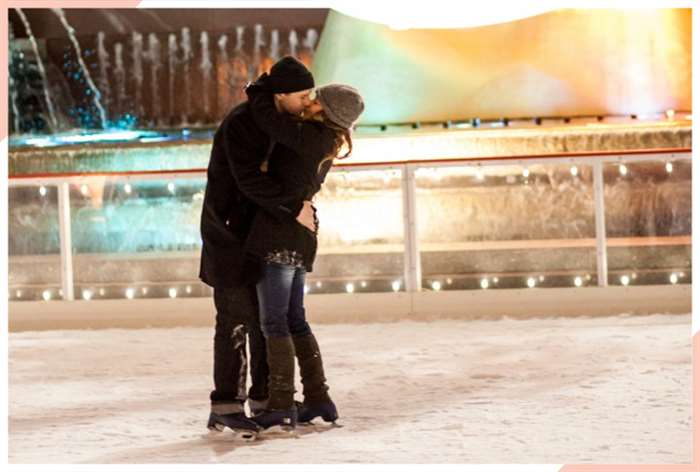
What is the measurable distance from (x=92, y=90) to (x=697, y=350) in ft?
32.6

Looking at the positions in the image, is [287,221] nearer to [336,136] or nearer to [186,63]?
[336,136]

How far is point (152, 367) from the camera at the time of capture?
5.12 metres

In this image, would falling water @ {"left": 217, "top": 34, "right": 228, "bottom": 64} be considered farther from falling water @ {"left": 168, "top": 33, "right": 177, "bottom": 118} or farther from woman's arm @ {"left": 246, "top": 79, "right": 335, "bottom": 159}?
woman's arm @ {"left": 246, "top": 79, "right": 335, "bottom": 159}

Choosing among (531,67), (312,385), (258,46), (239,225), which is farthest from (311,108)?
(258,46)

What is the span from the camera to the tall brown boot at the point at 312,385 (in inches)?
149

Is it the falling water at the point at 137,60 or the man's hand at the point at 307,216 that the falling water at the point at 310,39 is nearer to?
the falling water at the point at 137,60

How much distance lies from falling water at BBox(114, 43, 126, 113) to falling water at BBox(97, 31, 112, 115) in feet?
0.27

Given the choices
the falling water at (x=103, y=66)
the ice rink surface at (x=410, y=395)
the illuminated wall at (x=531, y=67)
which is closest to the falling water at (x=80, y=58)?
the falling water at (x=103, y=66)

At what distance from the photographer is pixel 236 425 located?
3.64m

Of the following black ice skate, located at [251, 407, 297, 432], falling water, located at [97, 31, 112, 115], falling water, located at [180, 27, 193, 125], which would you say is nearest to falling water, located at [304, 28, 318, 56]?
falling water, located at [180, 27, 193, 125]

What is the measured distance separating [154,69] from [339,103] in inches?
401

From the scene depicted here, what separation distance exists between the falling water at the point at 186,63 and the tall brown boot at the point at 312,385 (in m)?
9.68

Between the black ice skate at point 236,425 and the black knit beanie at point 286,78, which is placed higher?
the black knit beanie at point 286,78

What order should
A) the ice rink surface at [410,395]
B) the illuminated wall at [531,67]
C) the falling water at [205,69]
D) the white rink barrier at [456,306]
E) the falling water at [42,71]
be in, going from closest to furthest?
the ice rink surface at [410,395]
the white rink barrier at [456,306]
the illuminated wall at [531,67]
the falling water at [205,69]
the falling water at [42,71]
